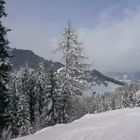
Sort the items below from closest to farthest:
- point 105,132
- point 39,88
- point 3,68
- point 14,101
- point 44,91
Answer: point 105,132
point 3,68
point 44,91
point 14,101
point 39,88

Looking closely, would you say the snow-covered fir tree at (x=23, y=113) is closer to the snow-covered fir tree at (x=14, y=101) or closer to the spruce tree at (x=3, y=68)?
the snow-covered fir tree at (x=14, y=101)

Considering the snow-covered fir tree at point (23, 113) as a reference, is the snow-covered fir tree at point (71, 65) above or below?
above

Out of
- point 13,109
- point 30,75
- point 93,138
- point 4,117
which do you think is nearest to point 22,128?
point 13,109

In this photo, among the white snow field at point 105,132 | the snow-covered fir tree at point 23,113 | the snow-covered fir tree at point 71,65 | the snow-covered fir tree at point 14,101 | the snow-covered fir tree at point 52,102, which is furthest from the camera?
the snow-covered fir tree at point 14,101

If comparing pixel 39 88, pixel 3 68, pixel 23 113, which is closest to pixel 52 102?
pixel 23 113

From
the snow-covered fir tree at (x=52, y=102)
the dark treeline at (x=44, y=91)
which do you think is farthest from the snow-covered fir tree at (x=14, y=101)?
the snow-covered fir tree at (x=52, y=102)

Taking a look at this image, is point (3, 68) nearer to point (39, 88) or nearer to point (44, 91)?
point (44, 91)

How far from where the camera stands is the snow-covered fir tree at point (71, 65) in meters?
42.5

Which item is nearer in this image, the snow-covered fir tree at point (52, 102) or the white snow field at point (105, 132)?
the white snow field at point (105, 132)

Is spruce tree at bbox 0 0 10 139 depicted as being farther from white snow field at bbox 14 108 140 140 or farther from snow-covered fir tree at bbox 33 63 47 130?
snow-covered fir tree at bbox 33 63 47 130

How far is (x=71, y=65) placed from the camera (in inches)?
1681

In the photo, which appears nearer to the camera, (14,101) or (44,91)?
(44,91)

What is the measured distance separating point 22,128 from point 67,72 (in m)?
20.8

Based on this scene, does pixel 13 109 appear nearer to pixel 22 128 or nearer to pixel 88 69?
pixel 22 128
